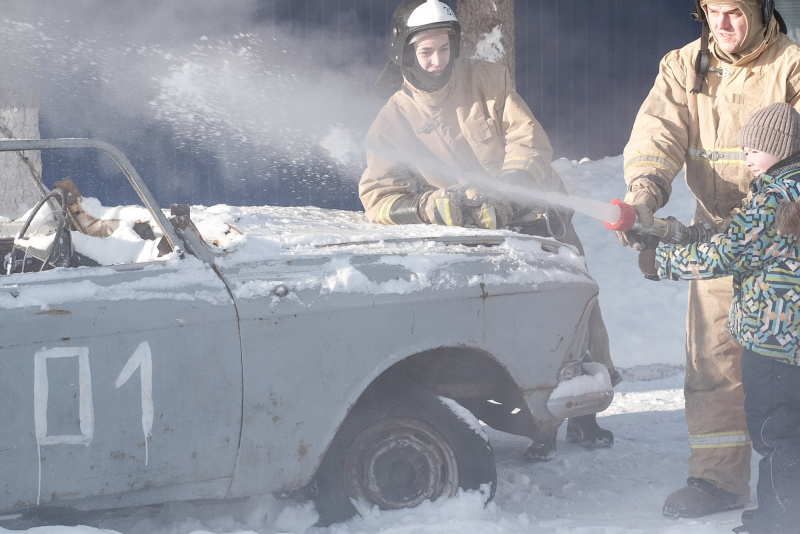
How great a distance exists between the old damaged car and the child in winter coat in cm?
63

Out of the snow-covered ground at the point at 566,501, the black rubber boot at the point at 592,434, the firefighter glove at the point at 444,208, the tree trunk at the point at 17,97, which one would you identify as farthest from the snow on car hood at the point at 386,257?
the tree trunk at the point at 17,97

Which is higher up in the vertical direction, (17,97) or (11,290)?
(17,97)

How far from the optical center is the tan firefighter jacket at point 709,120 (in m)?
3.71

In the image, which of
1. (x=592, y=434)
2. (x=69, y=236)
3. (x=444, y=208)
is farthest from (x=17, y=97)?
(x=592, y=434)

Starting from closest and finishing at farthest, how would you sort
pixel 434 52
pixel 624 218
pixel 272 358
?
pixel 272 358 < pixel 624 218 < pixel 434 52

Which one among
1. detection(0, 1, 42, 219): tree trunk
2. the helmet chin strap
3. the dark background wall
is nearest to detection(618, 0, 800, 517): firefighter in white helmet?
the helmet chin strap

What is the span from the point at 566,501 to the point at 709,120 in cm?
178

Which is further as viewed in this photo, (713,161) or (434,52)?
(434,52)

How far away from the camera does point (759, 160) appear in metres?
3.34

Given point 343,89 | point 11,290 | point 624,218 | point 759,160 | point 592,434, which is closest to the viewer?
point 11,290

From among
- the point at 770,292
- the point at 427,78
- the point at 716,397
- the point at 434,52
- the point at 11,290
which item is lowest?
the point at 716,397

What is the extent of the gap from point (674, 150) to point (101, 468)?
8.86ft

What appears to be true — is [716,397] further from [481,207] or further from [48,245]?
[48,245]

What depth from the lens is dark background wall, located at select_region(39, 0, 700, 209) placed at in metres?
8.09
